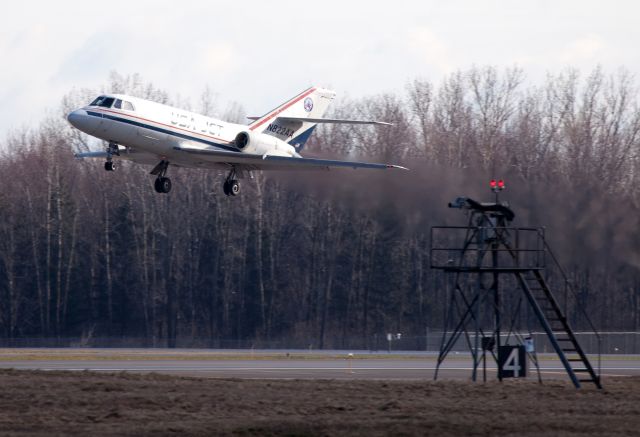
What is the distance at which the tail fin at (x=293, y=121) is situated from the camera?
45.1 meters

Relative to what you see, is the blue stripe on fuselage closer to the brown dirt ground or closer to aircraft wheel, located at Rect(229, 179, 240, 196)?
aircraft wheel, located at Rect(229, 179, 240, 196)

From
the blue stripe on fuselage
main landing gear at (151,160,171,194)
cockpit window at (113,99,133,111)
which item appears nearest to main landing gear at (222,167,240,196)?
the blue stripe on fuselage

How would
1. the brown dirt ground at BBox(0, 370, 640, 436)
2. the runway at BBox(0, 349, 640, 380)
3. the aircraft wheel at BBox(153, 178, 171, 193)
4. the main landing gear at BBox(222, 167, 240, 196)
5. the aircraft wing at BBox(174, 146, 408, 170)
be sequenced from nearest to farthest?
1. the brown dirt ground at BBox(0, 370, 640, 436)
2. the runway at BBox(0, 349, 640, 380)
3. the aircraft wing at BBox(174, 146, 408, 170)
4. the aircraft wheel at BBox(153, 178, 171, 193)
5. the main landing gear at BBox(222, 167, 240, 196)

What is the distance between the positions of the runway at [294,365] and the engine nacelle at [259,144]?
828 cm

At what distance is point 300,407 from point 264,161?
1925 centimetres

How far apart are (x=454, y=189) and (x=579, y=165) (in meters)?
13.0

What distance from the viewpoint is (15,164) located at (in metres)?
83.9

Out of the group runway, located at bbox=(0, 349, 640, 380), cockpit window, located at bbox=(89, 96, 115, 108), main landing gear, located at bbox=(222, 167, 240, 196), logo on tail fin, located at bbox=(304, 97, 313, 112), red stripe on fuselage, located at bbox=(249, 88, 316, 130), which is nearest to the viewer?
runway, located at bbox=(0, 349, 640, 380)

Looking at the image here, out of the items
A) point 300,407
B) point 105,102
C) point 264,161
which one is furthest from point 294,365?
point 300,407

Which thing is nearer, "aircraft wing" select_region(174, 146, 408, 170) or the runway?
the runway

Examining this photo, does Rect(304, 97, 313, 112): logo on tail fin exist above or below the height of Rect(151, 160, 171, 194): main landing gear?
above

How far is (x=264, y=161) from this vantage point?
137 feet

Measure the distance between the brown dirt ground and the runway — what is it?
657cm

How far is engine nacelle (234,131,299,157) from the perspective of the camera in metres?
41.6
